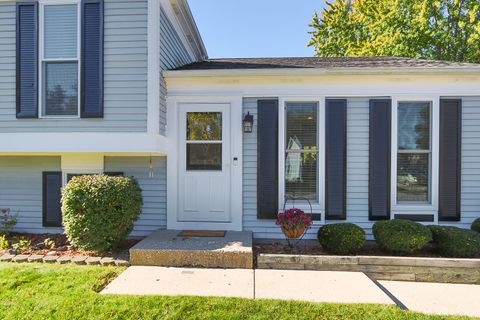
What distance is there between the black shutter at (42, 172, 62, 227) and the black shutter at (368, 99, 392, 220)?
18.8 ft

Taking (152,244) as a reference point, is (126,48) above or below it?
above

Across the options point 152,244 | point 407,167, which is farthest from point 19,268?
point 407,167

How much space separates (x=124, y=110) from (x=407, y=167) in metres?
5.04

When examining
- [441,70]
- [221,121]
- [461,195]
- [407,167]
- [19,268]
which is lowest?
[19,268]

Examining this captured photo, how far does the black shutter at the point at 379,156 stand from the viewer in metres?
5.24

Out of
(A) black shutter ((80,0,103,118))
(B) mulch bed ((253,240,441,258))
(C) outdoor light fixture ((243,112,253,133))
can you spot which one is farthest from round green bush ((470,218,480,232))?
(A) black shutter ((80,0,103,118))

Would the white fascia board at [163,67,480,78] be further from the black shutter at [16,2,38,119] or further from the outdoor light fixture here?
the black shutter at [16,2,38,119]

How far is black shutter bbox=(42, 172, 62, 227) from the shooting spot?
5594 mm

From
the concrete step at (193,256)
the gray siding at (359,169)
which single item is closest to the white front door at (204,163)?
the gray siding at (359,169)

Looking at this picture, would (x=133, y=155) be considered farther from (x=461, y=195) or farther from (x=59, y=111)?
(x=461, y=195)

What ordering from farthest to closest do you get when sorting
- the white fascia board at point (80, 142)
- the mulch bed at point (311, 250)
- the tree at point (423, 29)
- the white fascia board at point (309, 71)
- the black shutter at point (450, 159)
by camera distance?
the tree at point (423, 29) < the black shutter at point (450, 159) < the white fascia board at point (309, 71) < the white fascia board at point (80, 142) < the mulch bed at point (311, 250)

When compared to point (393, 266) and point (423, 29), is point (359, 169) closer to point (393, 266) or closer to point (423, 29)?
point (393, 266)

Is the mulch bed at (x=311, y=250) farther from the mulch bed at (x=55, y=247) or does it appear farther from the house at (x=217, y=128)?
the mulch bed at (x=55, y=247)

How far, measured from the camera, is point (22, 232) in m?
5.64
